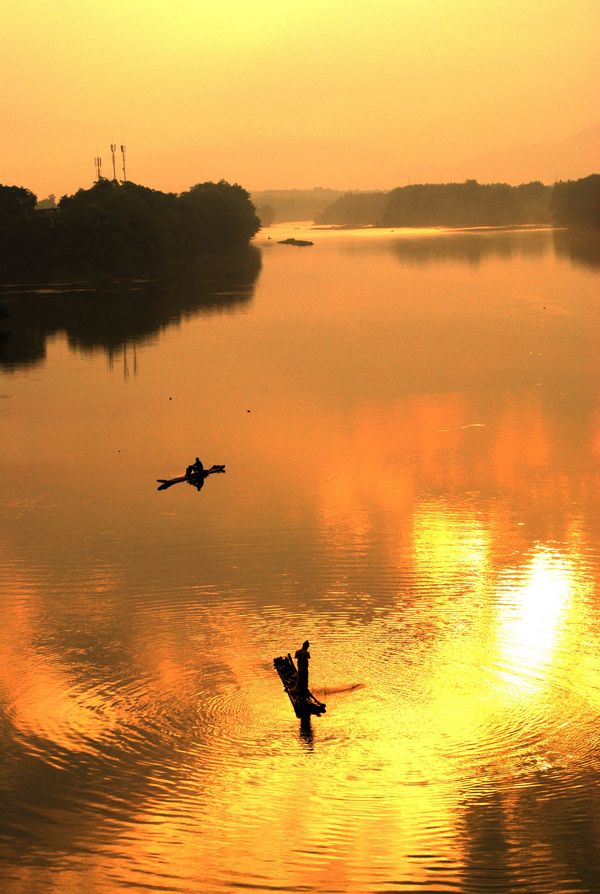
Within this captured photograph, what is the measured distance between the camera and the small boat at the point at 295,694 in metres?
29.5

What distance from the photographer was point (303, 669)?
29.3 metres

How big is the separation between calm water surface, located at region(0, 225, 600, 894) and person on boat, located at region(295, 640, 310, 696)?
948 mm

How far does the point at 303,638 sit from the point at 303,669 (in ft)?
18.0

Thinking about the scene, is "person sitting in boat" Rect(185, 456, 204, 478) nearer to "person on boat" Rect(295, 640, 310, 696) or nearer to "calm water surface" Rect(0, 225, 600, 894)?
"calm water surface" Rect(0, 225, 600, 894)

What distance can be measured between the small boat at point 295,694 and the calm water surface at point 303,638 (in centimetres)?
45

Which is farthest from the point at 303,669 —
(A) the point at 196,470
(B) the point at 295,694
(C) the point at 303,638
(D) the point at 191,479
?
(A) the point at 196,470

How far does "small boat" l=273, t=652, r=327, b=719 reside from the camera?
2945 centimetres

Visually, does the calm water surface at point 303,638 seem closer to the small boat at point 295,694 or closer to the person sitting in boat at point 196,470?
the small boat at point 295,694

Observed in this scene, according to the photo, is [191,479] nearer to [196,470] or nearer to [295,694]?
[196,470]

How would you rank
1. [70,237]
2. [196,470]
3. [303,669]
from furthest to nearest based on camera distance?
1. [70,237]
2. [196,470]
3. [303,669]

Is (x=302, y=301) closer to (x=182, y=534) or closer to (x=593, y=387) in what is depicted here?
(x=593, y=387)

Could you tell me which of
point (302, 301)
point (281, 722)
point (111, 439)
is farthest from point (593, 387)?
point (302, 301)

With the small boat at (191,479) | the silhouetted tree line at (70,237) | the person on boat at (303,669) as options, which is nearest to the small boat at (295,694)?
the person on boat at (303,669)

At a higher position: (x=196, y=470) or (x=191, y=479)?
(x=196, y=470)
